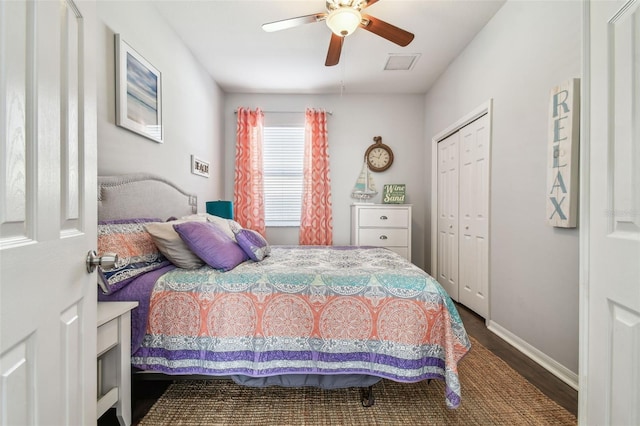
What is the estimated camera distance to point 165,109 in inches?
92.5

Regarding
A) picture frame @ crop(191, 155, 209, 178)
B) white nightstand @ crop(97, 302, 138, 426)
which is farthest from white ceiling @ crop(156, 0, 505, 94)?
white nightstand @ crop(97, 302, 138, 426)

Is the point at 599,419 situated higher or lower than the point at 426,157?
lower

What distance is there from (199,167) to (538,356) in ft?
11.2

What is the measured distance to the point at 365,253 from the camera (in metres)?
2.28

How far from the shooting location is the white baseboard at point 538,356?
162 centimetres

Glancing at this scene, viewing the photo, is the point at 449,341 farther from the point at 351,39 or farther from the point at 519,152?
the point at 351,39

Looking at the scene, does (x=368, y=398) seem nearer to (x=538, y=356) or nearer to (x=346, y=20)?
(x=538, y=356)

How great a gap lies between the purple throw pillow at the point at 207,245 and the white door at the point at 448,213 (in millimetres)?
2559

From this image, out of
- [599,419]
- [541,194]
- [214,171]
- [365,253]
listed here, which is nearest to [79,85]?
[599,419]

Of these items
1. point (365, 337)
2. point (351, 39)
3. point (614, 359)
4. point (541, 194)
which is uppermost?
point (351, 39)

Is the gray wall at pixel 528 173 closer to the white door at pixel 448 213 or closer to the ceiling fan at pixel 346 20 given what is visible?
the white door at pixel 448 213

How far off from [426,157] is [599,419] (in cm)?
348

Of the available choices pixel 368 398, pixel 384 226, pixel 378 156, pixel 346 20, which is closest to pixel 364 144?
pixel 378 156

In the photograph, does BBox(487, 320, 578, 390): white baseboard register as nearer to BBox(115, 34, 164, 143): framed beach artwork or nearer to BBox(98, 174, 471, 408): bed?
BBox(98, 174, 471, 408): bed
